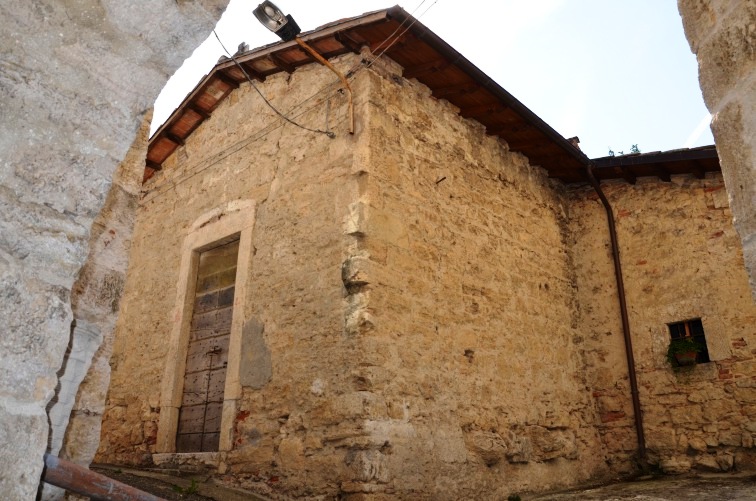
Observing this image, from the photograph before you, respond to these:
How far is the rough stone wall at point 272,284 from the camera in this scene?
471 cm

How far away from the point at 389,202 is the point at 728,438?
434cm

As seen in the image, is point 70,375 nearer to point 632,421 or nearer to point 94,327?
point 94,327

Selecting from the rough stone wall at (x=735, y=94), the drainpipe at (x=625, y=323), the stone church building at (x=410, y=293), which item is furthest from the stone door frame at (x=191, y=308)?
the rough stone wall at (x=735, y=94)

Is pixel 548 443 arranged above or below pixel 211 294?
below

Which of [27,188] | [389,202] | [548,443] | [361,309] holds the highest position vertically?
[389,202]

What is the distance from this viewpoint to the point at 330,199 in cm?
524

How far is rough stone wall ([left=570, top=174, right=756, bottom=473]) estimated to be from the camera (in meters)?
6.18

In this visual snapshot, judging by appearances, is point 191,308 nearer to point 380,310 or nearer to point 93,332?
point 380,310

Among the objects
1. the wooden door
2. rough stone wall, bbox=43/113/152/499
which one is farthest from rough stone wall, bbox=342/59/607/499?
rough stone wall, bbox=43/113/152/499

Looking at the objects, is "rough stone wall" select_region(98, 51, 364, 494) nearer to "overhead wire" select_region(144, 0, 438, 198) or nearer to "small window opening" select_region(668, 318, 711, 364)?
"overhead wire" select_region(144, 0, 438, 198)

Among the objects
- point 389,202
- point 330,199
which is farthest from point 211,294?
point 389,202

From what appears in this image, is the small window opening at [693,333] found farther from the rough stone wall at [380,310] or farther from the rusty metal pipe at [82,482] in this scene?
the rusty metal pipe at [82,482]

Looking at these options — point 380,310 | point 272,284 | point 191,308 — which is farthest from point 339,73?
point 191,308

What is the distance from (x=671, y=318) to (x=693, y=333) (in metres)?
0.27
